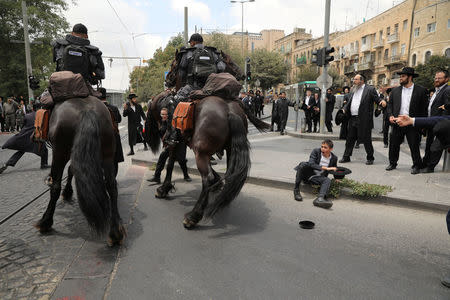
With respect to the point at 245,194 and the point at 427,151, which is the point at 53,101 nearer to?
the point at 245,194

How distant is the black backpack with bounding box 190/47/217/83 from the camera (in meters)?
5.13

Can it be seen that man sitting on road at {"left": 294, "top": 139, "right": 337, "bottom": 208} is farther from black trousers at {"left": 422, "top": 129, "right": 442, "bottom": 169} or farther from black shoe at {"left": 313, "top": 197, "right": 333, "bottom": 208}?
black trousers at {"left": 422, "top": 129, "right": 442, "bottom": 169}

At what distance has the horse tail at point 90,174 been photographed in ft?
11.1

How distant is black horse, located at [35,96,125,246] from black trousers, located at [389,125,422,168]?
5.82m

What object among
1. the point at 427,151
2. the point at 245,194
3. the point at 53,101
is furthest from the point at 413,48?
the point at 53,101

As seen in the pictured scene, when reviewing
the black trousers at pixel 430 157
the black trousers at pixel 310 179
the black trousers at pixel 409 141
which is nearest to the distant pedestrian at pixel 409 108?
the black trousers at pixel 409 141

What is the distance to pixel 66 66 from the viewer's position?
435 cm

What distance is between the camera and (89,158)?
136 inches

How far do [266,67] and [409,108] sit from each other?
47195 mm

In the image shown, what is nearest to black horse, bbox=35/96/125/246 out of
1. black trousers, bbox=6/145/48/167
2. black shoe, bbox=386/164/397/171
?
black trousers, bbox=6/145/48/167

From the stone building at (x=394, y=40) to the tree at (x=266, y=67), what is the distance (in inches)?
449

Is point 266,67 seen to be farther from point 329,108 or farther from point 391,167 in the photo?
point 391,167

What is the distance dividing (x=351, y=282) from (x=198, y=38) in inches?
164

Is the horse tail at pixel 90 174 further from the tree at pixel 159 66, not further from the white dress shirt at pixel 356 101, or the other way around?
the tree at pixel 159 66
